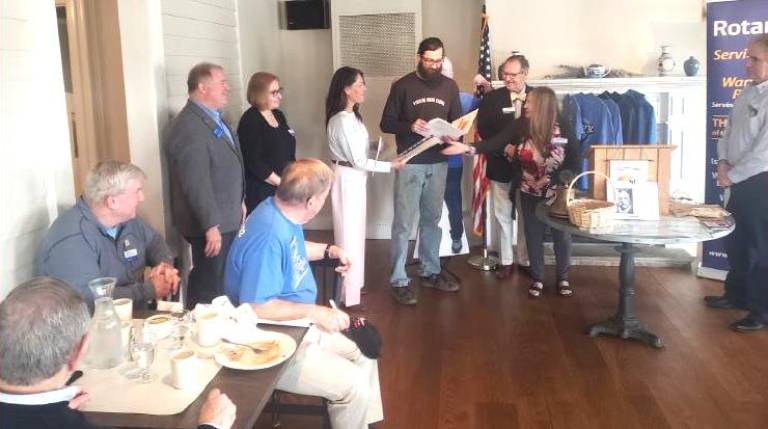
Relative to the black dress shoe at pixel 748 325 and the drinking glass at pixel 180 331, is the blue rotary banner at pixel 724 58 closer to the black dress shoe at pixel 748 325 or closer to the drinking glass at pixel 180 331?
the black dress shoe at pixel 748 325

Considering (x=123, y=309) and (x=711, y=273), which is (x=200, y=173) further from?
(x=711, y=273)

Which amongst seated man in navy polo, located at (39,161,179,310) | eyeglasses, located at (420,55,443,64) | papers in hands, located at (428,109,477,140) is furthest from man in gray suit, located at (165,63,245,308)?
eyeglasses, located at (420,55,443,64)

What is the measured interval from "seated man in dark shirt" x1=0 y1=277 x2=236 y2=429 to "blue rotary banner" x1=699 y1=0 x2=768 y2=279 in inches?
160

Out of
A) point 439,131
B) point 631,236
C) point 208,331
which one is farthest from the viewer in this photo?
point 439,131

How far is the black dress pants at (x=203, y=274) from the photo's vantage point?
349 centimetres

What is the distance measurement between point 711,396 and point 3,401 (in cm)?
280

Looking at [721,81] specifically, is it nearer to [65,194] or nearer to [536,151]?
[536,151]

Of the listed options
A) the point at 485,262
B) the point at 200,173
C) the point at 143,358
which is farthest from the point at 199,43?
the point at 143,358

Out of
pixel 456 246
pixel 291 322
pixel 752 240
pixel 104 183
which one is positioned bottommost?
pixel 456 246

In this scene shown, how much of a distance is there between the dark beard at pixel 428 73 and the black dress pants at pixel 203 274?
1548mm

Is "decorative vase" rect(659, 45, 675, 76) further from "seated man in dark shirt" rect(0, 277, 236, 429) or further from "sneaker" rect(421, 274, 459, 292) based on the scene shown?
"seated man in dark shirt" rect(0, 277, 236, 429)

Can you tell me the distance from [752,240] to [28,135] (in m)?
3.67

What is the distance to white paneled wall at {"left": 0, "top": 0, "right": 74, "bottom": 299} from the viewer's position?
7.52 ft

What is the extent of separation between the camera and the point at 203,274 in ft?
11.4
